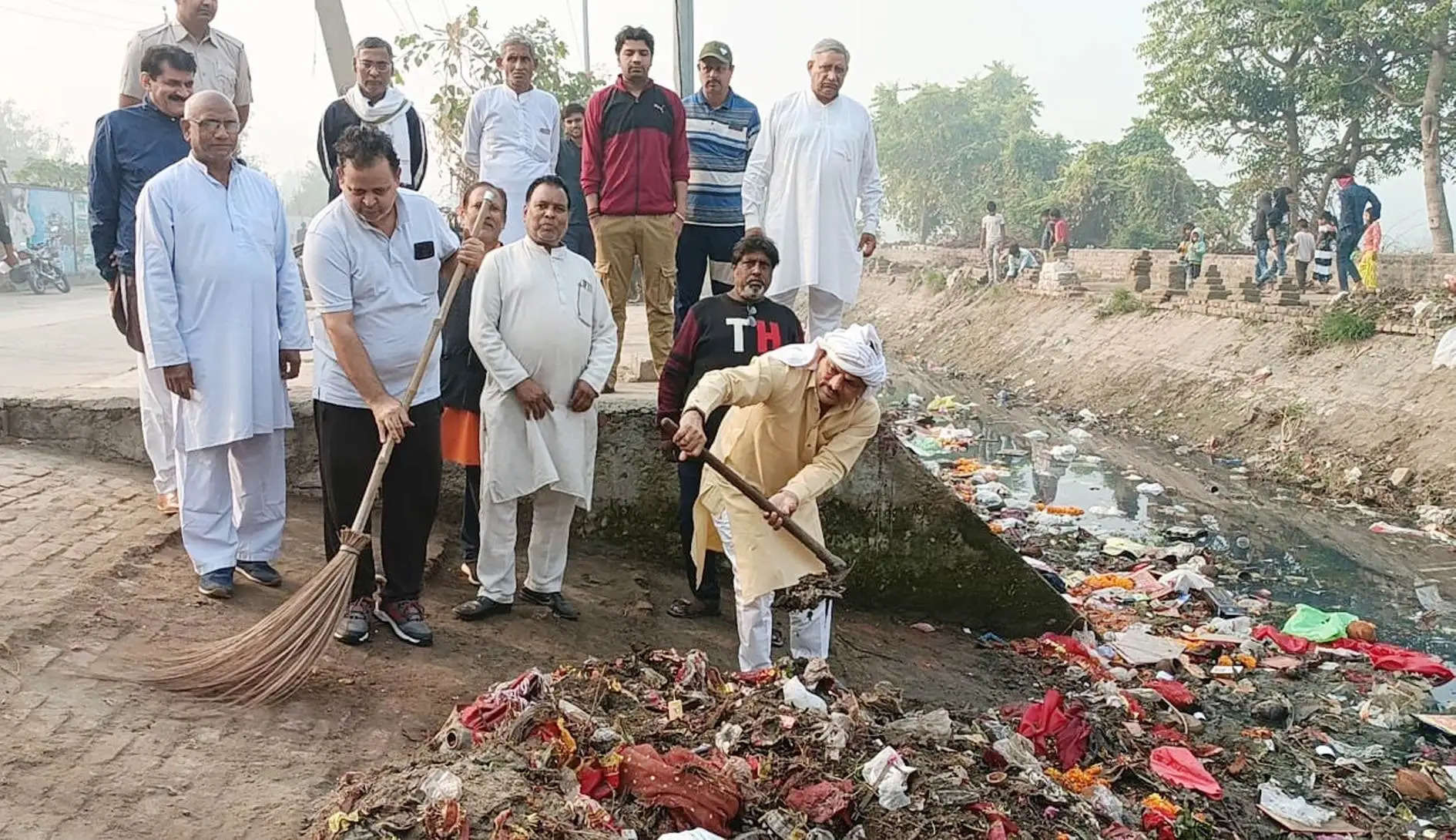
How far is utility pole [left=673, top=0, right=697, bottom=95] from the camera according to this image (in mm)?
10539

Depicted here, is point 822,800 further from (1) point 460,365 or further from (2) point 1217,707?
(2) point 1217,707

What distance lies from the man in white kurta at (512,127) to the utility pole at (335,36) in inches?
194

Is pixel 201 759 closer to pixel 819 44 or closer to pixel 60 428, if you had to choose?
pixel 60 428

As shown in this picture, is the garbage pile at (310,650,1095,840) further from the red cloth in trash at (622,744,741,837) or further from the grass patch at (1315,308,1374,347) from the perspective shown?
the grass patch at (1315,308,1374,347)

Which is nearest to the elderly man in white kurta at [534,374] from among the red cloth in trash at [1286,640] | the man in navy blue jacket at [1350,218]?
the red cloth in trash at [1286,640]

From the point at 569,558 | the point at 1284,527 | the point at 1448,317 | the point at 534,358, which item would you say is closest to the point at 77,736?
the point at 534,358

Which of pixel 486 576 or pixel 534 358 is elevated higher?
pixel 534 358

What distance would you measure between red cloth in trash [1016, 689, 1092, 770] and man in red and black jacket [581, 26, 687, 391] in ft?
7.72

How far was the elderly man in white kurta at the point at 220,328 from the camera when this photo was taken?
3.85 m

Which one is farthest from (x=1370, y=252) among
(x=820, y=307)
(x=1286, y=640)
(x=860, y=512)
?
(x=860, y=512)

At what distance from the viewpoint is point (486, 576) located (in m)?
4.21

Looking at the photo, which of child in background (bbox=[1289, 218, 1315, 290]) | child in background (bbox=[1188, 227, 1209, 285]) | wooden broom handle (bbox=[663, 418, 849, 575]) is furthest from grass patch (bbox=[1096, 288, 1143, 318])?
wooden broom handle (bbox=[663, 418, 849, 575])

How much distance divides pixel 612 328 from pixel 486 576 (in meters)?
1.05

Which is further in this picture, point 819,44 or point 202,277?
point 819,44
